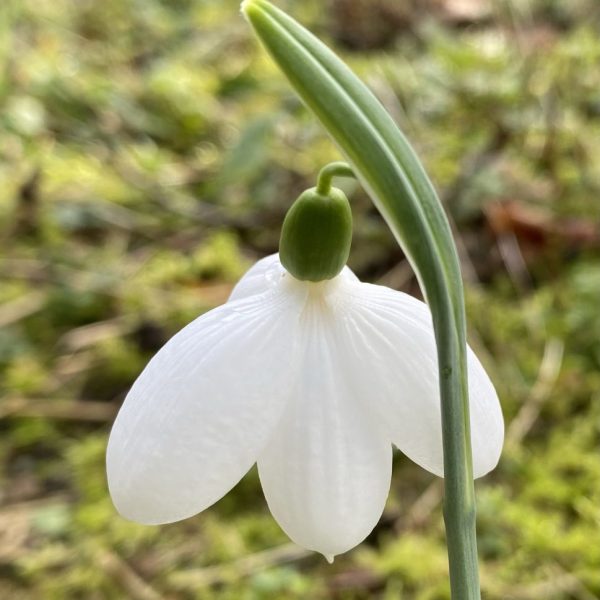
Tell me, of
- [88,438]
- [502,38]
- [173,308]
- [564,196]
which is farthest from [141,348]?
[502,38]

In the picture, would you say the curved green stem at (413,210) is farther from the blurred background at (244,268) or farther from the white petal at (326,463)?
the blurred background at (244,268)

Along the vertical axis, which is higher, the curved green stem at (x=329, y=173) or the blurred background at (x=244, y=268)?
the curved green stem at (x=329, y=173)

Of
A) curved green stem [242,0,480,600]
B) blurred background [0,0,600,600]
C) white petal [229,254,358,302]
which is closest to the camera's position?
curved green stem [242,0,480,600]

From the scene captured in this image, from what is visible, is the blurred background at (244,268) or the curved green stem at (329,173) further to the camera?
the blurred background at (244,268)

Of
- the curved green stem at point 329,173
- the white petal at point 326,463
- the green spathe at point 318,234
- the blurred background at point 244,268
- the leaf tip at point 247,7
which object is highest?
the leaf tip at point 247,7

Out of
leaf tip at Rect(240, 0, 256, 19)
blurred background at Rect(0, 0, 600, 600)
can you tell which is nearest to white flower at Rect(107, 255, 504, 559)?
leaf tip at Rect(240, 0, 256, 19)

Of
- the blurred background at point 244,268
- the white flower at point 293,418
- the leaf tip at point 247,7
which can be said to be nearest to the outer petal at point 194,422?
the white flower at point 293,418

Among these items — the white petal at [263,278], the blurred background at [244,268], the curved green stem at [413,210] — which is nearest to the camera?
the curved green stem at [413,210]

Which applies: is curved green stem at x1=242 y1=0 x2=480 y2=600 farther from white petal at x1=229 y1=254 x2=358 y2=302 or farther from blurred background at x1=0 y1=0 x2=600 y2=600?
blurred background at x1=0 y1=0 x2=600 y2=600
